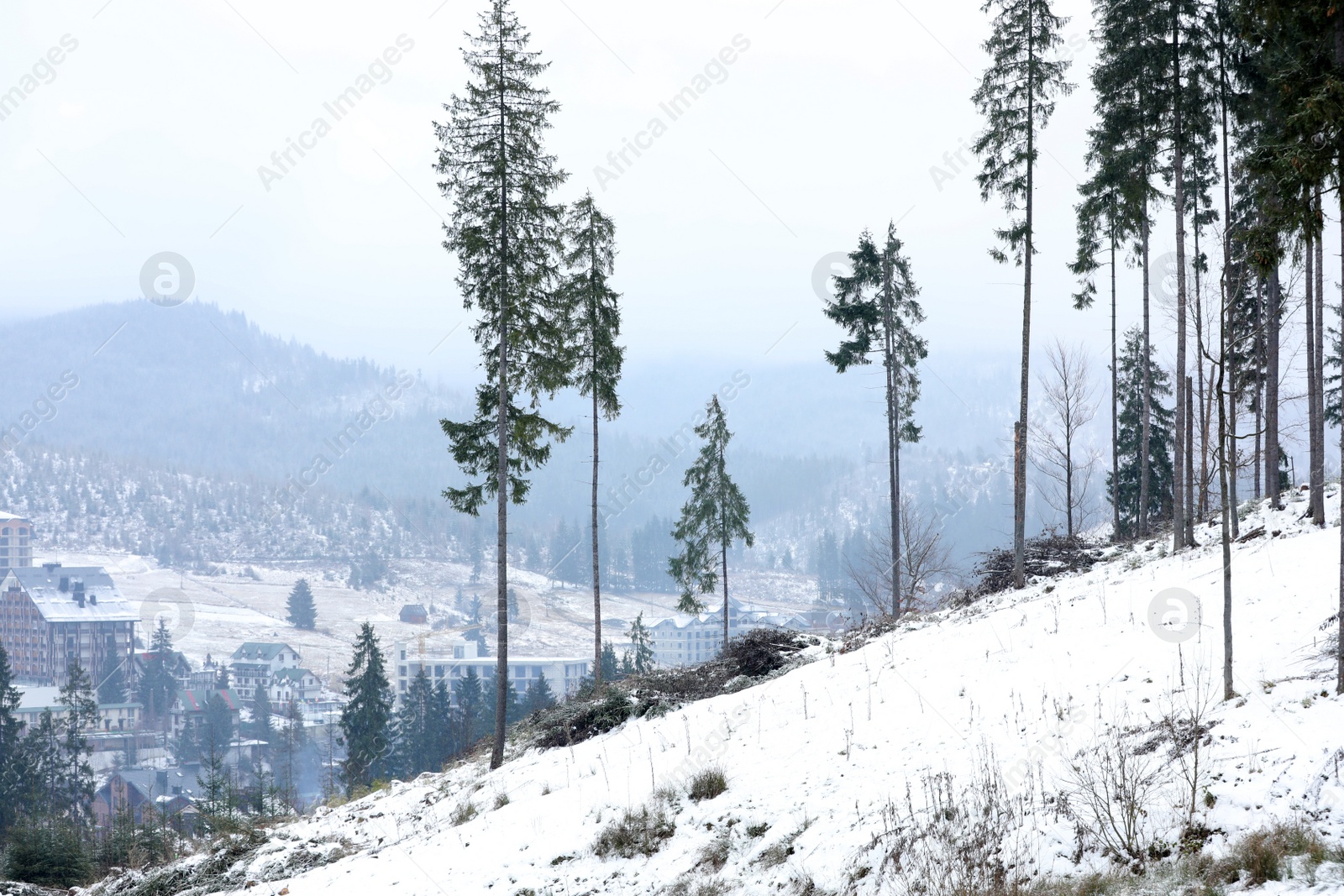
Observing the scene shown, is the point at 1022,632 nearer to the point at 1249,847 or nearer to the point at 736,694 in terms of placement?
the point at 736,694

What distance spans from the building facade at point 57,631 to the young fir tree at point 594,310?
460 feet

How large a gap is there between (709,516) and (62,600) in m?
160

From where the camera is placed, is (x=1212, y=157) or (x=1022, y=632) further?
(x=1212, y=157)

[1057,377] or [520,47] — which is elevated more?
[520,47]

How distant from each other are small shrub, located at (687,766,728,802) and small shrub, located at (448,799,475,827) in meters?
4.09

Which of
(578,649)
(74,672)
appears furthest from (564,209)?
(578,649)

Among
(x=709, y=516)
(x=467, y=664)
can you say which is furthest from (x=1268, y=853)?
(x=467, y=664)

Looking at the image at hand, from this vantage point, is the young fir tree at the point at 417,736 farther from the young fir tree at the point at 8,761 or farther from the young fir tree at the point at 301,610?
the young fir tree at the point at 301,610

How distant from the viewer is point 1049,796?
7.00m

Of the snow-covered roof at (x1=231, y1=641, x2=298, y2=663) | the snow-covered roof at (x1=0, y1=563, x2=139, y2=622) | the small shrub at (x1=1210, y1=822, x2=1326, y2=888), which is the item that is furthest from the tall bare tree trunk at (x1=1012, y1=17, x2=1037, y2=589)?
the snow-covered roof at (x1=0, y1=563, x2=139, y2=622)

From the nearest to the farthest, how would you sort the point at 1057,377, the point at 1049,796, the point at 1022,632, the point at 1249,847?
the point at 1249,847 < the point at 1049,796 < the point at 1022,632 < the point at 1057,377

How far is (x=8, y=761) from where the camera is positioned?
1769 inches

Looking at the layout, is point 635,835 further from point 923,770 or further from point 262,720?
point 262,720

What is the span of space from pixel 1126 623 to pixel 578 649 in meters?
159
